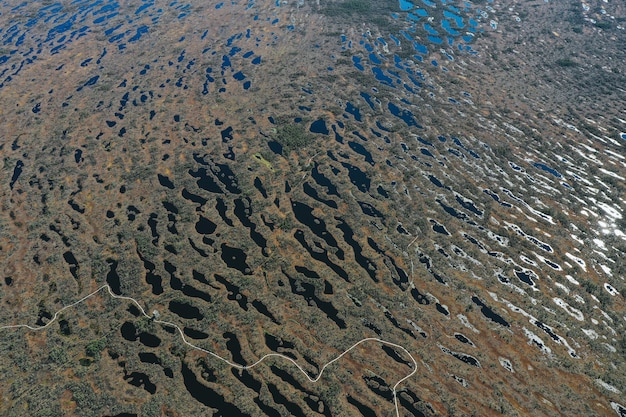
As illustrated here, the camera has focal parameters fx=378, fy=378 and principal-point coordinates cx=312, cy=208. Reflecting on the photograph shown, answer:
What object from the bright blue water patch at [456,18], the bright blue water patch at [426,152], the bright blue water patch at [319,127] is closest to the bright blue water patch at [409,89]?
the bright blue water patch at [426,152]

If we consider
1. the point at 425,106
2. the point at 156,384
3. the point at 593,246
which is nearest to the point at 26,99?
the point at 156,384

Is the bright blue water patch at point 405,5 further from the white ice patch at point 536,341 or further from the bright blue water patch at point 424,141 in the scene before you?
the white ice patch at point 536,341

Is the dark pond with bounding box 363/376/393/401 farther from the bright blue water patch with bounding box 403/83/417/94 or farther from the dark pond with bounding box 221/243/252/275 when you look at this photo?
the bright blue water patch with bounding box 403/83/417/94

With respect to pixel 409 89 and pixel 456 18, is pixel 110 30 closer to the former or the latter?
pixel 409 89

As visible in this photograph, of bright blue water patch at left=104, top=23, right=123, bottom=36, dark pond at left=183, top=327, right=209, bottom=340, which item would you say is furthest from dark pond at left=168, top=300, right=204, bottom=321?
bright blue water patch at left=104, top=23, right=123, bottom=36

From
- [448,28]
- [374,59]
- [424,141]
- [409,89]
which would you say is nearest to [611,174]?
[424,141]

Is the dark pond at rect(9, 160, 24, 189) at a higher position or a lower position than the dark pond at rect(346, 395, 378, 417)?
higher
